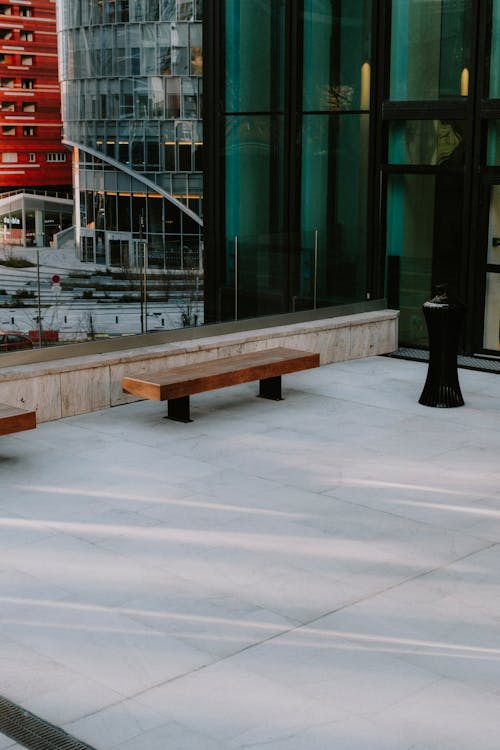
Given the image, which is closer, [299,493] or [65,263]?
[299,493]

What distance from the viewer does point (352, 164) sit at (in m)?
14.4

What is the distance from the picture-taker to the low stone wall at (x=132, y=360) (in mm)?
10031

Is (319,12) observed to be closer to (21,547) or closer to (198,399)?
(198,399)

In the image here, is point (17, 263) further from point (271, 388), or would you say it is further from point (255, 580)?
point (255, 580)

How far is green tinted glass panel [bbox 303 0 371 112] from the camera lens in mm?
14094

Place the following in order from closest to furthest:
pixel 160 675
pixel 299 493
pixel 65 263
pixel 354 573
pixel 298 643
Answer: pixel 160 675 → pixel 298 643 → pixel 354 573 → pixel 299 493 → pixel 65 263

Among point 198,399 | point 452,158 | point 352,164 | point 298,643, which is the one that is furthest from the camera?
point 352,164

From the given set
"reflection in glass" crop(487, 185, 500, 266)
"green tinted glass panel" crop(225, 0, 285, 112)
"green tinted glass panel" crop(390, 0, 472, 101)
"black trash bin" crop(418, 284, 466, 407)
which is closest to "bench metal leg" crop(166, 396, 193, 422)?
"black trash bin" crop(418, 284, 466, 407)

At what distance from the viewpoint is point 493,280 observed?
13406 millimetres

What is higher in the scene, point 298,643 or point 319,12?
point 319,12

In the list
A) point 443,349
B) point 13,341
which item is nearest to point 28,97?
point 13,341

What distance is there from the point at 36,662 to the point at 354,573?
83.6 inches

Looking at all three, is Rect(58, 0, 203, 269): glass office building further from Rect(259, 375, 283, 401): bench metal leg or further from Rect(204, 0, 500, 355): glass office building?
Rect(259, 375, 283, 401): bench metal leg

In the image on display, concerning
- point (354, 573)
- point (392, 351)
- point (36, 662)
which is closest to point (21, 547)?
point (36, 662)
